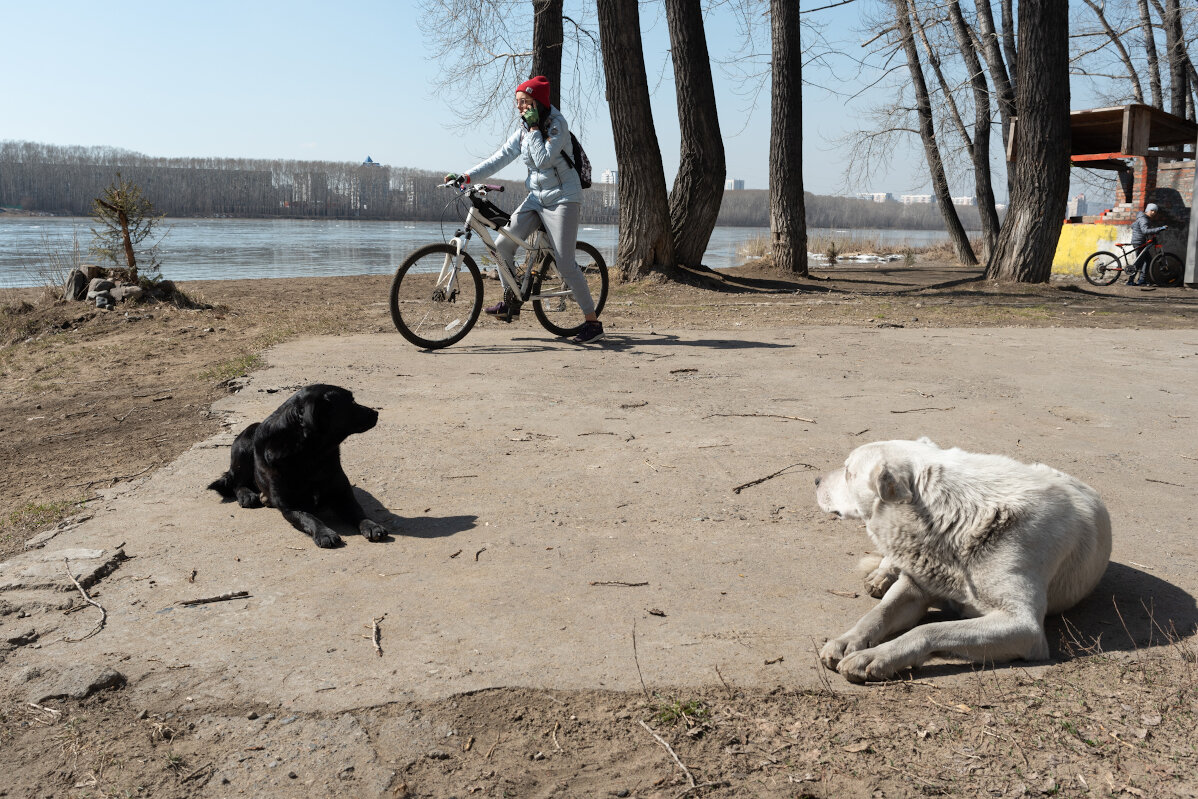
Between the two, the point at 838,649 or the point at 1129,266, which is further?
the point at 1129,266

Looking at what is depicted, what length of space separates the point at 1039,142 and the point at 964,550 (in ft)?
41.8

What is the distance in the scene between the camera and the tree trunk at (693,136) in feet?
46.1

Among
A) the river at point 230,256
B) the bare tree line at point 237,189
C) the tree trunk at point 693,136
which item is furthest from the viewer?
the bare tree line at point 237,189

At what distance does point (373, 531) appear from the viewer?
3.78 meters

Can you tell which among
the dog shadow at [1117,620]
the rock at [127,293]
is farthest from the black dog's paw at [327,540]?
the rock at [127,293]

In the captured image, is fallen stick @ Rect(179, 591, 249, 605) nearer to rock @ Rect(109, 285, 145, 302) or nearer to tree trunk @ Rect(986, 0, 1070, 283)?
rock @ Rect(109, 285, 145, 302)

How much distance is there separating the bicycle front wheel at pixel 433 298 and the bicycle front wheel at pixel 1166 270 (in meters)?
14.2

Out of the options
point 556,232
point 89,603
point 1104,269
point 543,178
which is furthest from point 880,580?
point 1104,269

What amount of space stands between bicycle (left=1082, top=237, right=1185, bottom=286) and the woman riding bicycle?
13396 mm

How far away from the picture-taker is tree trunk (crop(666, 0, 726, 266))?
1405 cm

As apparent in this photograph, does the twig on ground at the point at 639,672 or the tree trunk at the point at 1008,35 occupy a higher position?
the tree trunk at the point at 1008,35

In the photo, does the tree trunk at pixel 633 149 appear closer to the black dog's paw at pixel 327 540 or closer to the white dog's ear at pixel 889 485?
the black dog's paw at pixel 327 540

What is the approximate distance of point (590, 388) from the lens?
6586mm

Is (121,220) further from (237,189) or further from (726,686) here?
(237,189)
